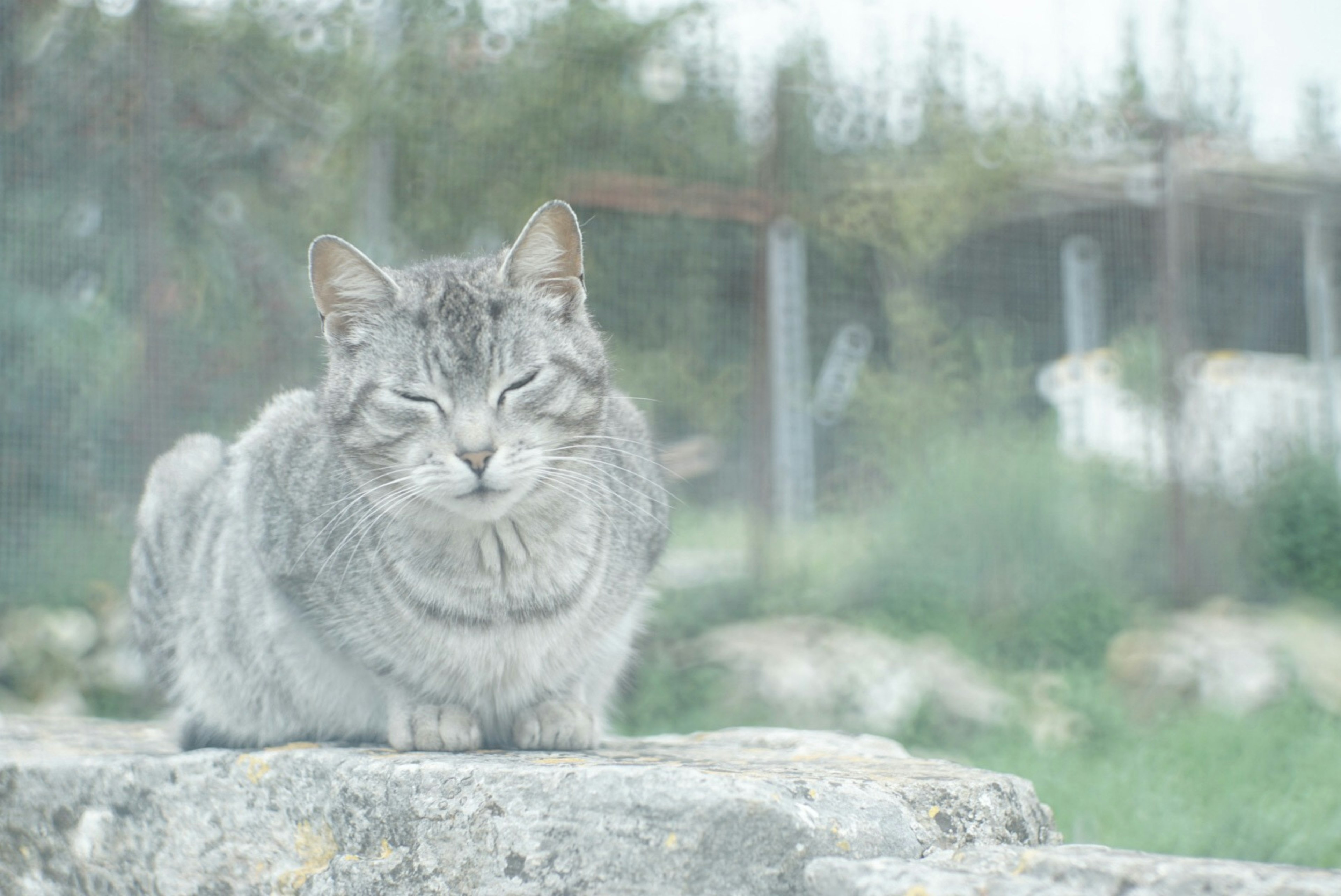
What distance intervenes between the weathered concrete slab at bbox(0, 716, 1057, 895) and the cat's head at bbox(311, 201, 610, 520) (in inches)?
21.5

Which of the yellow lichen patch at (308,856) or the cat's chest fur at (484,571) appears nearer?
the yellow lichen patch at (308,856)

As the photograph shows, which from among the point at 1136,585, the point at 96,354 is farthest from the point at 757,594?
the point at 96,354

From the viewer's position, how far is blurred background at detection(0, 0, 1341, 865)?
4.84 m

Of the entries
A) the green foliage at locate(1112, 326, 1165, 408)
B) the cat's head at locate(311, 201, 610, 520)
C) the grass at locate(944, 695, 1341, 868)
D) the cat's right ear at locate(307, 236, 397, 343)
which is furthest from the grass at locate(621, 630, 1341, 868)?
the cat's right ear at locate(307, 236, 397, 343)

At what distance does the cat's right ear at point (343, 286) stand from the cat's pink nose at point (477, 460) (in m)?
0.47

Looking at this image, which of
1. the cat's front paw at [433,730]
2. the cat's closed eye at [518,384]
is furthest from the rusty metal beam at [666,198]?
the cat's front paw at [433,730]

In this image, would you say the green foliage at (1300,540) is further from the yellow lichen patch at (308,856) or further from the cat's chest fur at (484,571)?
the yellow lichen patch at (308,856)

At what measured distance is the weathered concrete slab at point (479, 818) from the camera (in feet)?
6.18

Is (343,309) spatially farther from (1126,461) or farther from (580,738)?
(1126,461)

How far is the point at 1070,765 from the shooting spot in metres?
4.66

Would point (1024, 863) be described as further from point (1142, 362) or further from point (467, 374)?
point (1142, 362)

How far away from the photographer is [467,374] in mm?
2348

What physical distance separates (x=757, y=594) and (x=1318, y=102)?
4.08m

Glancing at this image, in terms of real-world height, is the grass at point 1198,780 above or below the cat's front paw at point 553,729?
below
